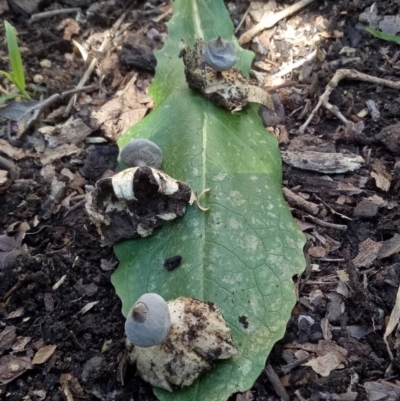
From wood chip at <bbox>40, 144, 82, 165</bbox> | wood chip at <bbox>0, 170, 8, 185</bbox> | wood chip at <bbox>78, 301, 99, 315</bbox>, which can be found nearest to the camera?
wood chip at <bbox>78, 301, 99, 315</bbox>

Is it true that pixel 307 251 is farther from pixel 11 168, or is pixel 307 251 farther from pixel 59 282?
pixel 11 168

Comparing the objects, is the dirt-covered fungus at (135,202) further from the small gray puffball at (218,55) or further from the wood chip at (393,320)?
the wood chip at (393,320)

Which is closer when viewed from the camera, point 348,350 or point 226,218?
point 348,350

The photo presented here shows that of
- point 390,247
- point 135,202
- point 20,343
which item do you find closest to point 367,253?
point 390,247

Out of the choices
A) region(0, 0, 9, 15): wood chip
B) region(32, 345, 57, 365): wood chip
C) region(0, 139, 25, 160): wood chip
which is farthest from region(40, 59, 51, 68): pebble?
region(32, 345, 57, 365): wood chip

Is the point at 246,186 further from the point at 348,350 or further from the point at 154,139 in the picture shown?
the point at 348,350

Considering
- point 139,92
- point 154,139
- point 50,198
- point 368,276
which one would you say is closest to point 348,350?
point 368,276

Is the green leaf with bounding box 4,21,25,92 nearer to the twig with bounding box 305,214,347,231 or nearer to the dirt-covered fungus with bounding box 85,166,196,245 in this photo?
the dirt-covered fungus with bounding box 85,166,196,245
